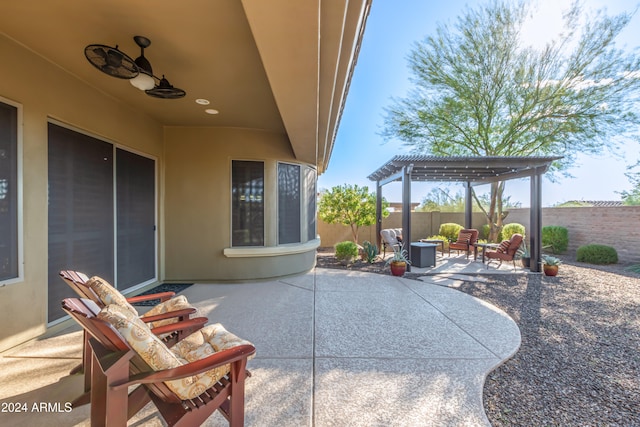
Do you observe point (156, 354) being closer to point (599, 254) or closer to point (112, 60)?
point (112, 60)

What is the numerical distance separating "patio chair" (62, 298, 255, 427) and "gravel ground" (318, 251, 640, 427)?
169 centimetres

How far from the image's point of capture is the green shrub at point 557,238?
8844 millimetres

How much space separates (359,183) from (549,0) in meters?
7.84

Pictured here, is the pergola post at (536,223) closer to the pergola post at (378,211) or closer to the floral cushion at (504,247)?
the floral cushion at (504,247)

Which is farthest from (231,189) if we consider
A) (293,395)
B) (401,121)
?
(401,121)

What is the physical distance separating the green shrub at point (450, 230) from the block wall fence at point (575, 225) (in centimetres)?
46

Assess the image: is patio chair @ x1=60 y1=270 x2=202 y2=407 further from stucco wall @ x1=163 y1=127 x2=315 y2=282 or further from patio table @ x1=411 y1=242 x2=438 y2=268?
patio table @ x1=411 y1=242 x2=438 y2=268

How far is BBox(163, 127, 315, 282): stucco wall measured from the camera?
508 cm

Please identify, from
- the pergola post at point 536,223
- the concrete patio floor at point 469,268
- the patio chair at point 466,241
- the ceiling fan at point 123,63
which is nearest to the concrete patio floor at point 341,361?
the concrete patio floor at point 469,268

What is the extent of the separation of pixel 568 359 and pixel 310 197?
4.94 m

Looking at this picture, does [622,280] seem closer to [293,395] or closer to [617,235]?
[617,235]

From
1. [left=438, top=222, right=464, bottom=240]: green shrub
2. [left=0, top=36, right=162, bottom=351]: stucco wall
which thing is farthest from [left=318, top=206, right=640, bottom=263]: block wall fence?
[left=0, top=36, right=162, bottom=351]: stucco wall

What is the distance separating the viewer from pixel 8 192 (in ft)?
8.56

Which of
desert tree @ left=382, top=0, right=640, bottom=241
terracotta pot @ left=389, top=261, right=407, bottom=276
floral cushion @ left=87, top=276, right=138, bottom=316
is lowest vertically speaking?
terracotta pot @ left=389, top=261, right=407, bottom=276
